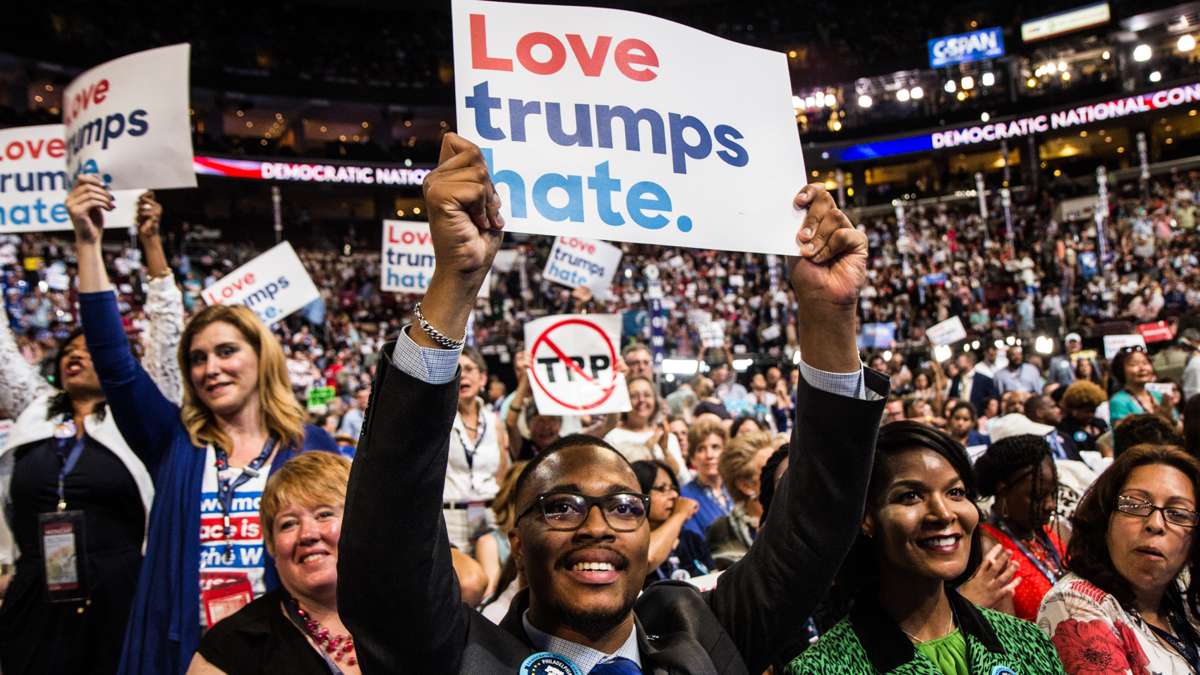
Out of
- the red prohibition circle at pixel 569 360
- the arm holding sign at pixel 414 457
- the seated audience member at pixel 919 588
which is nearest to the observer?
the arm holding sign at pixel 414 457

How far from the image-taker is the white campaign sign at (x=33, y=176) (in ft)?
14.2

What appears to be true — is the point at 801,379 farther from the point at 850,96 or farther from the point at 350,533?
the point at 850,96

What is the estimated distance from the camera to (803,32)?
38.2 metres

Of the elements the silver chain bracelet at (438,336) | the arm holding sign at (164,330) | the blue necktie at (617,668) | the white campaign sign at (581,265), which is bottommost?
the blue necktie at (617,668)

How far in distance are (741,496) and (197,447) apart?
Answer: 7.79 feet

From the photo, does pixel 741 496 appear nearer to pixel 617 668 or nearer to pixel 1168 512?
pixel 1168 512

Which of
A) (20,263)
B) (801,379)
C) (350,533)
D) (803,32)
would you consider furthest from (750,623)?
(803,32)

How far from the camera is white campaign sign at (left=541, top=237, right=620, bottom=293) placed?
29.9ft

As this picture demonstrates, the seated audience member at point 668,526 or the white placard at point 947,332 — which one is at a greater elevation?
the white placard at point 947,332

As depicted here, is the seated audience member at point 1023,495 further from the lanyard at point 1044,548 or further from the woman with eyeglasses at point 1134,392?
the woman with eyeglasses at point 1134,392

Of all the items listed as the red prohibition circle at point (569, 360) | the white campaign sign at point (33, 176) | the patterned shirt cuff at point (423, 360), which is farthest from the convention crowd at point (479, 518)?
the white campaign sign at point (33, 176)

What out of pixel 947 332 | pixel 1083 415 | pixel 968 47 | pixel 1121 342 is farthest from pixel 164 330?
pixel 968 47

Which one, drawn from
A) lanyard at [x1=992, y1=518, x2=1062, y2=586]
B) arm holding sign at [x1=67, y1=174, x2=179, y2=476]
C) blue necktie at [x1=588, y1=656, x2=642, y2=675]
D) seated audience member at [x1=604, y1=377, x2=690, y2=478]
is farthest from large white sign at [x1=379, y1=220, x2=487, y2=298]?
blue necktie at [x1=588, y1=656, x2=642, y2=675]

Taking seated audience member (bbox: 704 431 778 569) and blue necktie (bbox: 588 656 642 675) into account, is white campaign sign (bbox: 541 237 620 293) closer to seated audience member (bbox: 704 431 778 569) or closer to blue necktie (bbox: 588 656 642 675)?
seated audience member (bbox: 704 431 778 569)
